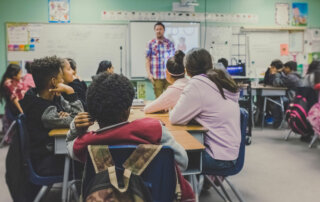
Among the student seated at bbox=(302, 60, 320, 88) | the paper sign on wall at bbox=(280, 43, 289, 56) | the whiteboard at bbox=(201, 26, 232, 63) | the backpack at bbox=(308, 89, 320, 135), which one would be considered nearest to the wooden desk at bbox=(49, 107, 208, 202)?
the backpack at bbox=(308, 89, 320, 135)

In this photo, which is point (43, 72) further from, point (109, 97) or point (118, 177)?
point (118, 177)

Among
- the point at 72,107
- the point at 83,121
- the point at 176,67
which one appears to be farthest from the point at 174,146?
the point at 176,67

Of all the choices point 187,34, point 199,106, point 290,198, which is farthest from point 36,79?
point 187,34

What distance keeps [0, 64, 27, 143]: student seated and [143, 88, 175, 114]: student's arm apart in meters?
2.46

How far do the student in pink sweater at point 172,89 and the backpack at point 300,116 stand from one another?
238cm

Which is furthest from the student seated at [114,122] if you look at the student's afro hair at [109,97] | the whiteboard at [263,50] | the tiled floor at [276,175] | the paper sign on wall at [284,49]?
the paper sign on wall at [284,49]

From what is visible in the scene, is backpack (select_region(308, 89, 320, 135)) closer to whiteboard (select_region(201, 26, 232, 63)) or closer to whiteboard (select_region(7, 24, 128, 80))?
whiteboard (select_region(201, 26, 232, 63))

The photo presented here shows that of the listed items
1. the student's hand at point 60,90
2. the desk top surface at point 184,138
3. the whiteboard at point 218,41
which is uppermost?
the whiteboard at point 218,41

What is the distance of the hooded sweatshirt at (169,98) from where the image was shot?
258 centimetres

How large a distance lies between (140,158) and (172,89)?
154 centimetres

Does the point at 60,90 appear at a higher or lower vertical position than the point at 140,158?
higher

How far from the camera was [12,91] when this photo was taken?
4.47 metres

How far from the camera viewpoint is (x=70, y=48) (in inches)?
255

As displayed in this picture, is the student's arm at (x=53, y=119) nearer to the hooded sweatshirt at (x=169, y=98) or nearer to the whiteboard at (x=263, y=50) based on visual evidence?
the hooded sweatshirt at (x=169, y=98)
